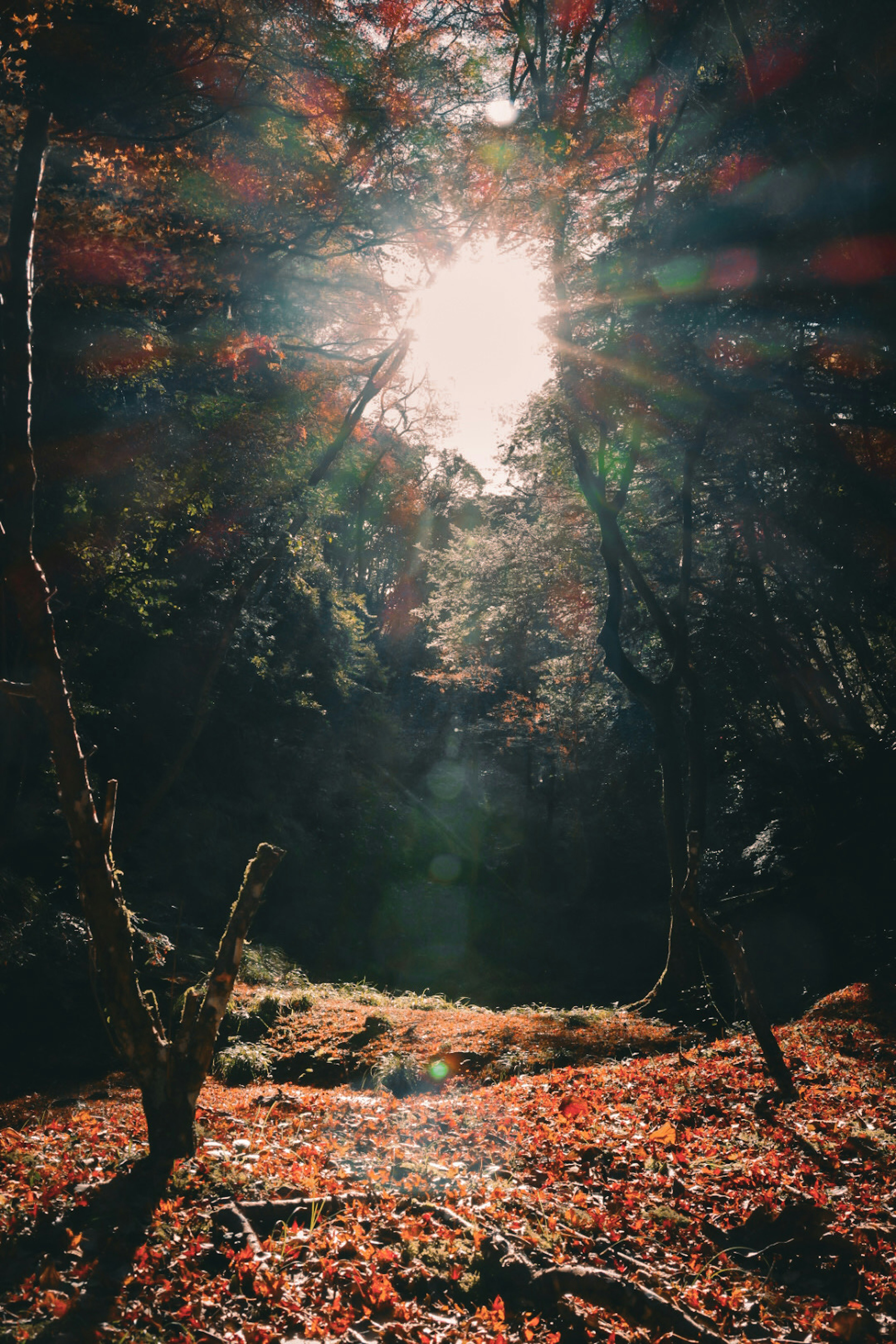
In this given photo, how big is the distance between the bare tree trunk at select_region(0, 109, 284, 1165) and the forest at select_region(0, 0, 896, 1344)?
3 centimetres

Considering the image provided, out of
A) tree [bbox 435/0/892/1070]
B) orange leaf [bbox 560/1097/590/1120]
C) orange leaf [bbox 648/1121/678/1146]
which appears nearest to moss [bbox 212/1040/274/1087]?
orange leaf [bbox 560/1097/590/1120]

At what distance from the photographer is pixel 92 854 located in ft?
14.7

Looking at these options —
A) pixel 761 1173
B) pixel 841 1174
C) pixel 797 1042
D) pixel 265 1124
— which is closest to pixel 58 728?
pixel 265 1124

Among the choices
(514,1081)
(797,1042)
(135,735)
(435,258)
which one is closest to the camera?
(514,1081)

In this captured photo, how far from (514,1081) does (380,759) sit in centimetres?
1924

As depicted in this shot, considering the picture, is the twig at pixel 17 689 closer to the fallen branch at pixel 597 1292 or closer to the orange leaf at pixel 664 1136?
the fallen branch at pixel 597 1292

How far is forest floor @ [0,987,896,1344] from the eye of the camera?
11.3ft

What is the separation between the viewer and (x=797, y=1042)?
28.5 ft

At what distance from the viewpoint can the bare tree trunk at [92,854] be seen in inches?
174

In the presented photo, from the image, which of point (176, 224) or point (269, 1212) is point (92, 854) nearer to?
point (269, 1212)

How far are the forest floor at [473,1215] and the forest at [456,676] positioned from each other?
0.03m

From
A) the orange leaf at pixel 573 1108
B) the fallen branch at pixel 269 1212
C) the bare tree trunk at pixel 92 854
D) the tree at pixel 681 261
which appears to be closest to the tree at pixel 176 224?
the bare tree trunk at pixel 92 854

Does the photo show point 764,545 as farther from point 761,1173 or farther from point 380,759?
point 380,759

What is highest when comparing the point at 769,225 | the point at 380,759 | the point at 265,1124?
the point at 769,225
